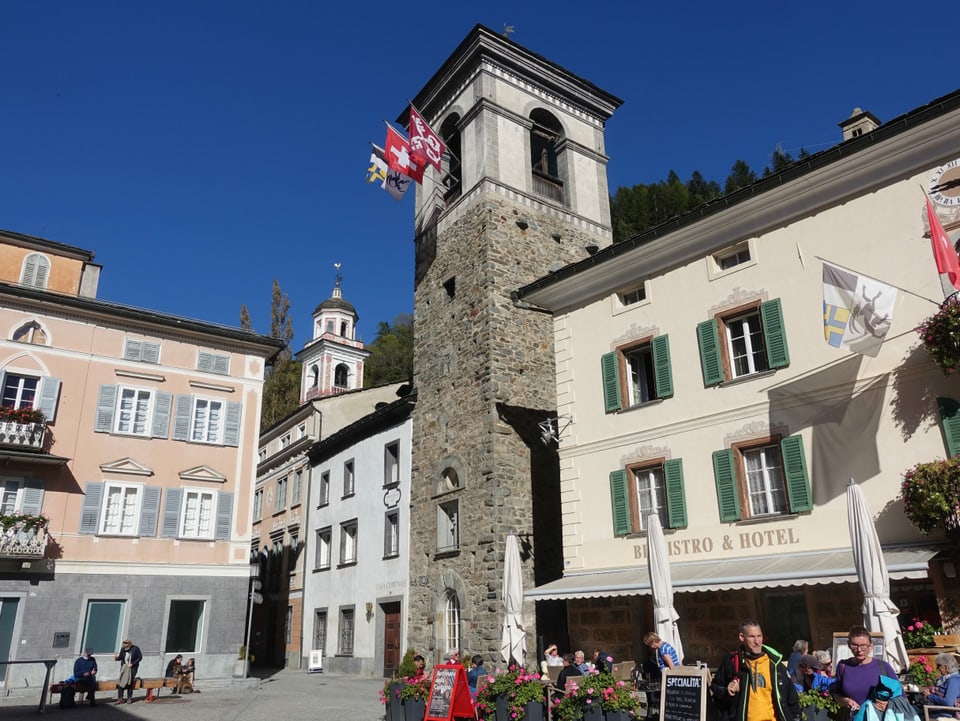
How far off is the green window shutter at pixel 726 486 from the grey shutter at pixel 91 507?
1698 cm

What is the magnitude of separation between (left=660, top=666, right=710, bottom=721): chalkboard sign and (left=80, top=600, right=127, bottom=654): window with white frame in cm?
1769

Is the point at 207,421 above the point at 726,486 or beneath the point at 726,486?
above

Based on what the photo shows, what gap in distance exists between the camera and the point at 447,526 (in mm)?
21891

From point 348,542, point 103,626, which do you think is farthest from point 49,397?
point 348,542

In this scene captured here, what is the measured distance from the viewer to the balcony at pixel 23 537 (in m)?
19.2

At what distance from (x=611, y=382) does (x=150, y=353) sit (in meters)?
15.0

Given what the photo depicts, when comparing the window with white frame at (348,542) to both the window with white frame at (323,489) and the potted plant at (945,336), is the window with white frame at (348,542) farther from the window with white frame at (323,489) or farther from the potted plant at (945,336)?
the potted plant at (945,336)

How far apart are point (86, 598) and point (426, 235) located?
15059 millimetres

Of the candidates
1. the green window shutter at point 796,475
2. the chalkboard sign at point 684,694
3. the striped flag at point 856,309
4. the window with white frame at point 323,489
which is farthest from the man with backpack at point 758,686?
the window with white frame at point 323,489

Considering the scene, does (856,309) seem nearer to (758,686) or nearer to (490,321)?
(758,686)

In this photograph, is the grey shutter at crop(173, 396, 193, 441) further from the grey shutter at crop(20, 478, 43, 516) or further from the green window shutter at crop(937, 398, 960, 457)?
the green window shutter at crop(937, 398, 960, 457)

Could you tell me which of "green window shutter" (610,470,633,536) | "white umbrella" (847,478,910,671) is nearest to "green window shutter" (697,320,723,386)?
"green window shutter" (610,470,633,536)

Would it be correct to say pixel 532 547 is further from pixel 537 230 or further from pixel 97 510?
pixel 97 510

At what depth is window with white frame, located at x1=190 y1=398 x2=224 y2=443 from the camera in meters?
23.7
